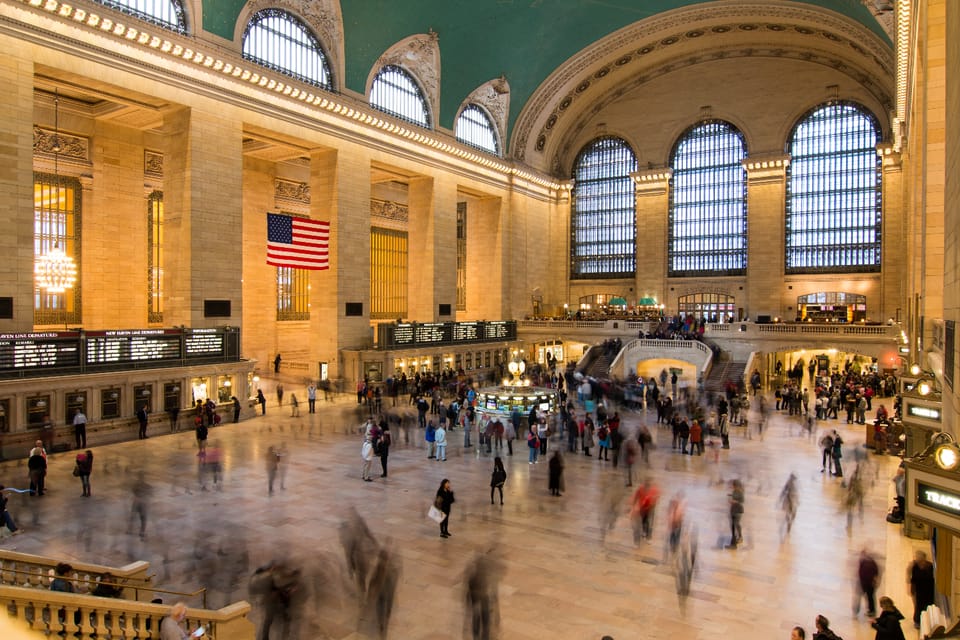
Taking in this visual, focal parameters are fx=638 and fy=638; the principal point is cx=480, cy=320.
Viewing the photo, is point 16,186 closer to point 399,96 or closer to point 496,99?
point 399,96

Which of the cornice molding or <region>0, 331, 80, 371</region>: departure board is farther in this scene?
the cornice molding

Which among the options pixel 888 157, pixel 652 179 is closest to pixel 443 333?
pixel 652 179

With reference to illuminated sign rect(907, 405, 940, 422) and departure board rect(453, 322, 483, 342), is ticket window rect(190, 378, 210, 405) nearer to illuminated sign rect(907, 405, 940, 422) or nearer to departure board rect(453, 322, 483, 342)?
departure board rect(453, 322, 483, 342)

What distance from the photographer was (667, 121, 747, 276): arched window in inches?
1485

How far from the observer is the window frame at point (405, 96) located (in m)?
27.6

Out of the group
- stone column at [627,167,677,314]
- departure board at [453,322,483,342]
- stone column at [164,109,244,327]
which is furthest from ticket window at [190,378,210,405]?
stone column at [627,167,677,314]

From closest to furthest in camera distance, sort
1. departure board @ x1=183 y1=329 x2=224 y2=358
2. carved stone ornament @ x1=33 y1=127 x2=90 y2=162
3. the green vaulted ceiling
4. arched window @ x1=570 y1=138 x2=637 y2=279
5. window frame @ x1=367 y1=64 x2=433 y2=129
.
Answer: departure board @ x1=183 y1=329 x2=224 y2=358, carved stone ornament @ x1=33 y1=127 x2=90 y2=162, the green vaulted ceiling, window frame @ x1=367 y1=64 x2=433 y2=129, arched window @ x1=570 y1=138 x2=637 y2=279

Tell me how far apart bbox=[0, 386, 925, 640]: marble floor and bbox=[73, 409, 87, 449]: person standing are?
0.50 m

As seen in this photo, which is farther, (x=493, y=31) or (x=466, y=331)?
(x=466, y=331)

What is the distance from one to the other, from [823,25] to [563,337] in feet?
65.6

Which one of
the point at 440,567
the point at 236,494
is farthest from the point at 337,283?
the point at 440,567

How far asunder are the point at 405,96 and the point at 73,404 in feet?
64.0

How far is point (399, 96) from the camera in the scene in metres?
28.9

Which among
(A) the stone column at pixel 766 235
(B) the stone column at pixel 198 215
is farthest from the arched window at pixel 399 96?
(A) the stone column at pixel 766 235
